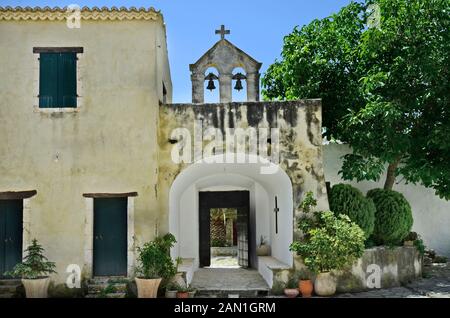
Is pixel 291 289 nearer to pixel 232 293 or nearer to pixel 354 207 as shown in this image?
pixel 232 293

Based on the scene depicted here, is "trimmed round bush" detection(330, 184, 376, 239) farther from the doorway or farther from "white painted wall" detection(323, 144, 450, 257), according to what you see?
the doorway

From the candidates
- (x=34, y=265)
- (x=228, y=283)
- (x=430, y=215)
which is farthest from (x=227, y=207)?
(x=34, y=265)

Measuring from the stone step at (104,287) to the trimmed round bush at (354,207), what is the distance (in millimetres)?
5310

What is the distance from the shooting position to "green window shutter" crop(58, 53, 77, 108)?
468 inches

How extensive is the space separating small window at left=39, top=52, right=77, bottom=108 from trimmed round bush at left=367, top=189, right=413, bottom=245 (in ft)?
26.6

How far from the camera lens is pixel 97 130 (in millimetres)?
11789

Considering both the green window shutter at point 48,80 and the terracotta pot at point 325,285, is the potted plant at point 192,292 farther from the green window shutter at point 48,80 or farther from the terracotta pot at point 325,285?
the green window shutter at point 48,80

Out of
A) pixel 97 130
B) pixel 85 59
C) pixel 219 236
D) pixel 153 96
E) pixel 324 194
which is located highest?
pixel 85 59

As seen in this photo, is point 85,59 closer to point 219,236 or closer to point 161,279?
point 161,279

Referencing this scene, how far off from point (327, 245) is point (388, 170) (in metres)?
4.46

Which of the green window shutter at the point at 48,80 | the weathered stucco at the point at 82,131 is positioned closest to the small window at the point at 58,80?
the green window shutter at the point at 48,80

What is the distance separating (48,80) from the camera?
11953 mm

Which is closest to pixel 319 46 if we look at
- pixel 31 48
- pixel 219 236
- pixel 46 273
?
pixel 31 48

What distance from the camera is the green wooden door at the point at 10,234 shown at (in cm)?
1172
